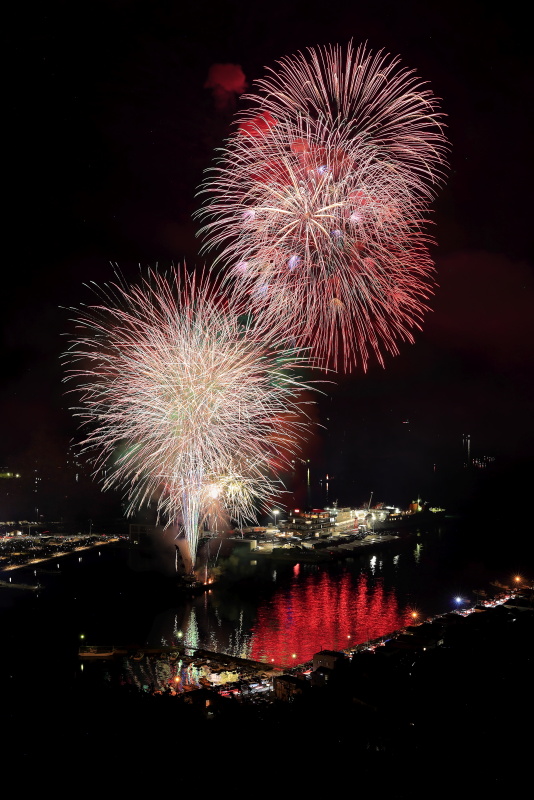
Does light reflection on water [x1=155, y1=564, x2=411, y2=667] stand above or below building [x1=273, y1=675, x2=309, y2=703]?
below

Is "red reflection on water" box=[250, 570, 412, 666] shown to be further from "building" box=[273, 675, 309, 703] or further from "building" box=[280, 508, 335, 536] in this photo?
"building" box=[280, 508, 335, 536]

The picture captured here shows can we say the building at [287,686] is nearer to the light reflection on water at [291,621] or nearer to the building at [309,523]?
the light reflection on water at [291,621]

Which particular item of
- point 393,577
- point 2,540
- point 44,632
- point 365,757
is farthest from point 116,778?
point 2,540

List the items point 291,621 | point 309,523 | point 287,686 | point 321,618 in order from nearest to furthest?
point 287,686
point 291,621
point 321,618
point 309,523

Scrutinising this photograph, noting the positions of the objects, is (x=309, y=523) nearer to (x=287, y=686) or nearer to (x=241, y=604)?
(x=241, y=604)

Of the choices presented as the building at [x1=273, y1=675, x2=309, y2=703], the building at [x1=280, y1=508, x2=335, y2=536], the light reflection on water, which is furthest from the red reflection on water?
the building at [x1=280, y1=508, x2=335, y2=536]

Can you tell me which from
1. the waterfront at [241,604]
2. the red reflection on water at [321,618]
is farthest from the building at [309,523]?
the red reflection on water at [321,618]

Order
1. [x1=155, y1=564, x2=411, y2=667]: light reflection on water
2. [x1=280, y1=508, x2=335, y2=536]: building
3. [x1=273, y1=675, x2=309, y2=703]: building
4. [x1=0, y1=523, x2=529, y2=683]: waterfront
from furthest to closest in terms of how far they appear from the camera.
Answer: [x1=280, y1=508, x2=335, y2=536]: building, [x1=155, y1=564, x2=411, y2=667]: light reflection on water, [x1=0, y1=523, x2=529, y2=683]: waterfront, [x1=273, y1=675, x2=309, y2=703]: building

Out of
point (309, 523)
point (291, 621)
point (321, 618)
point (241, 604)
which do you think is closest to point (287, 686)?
point (291, 621)

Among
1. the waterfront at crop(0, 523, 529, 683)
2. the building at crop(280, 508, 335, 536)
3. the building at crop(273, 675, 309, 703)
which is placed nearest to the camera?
the building at crop(273, 675, 309, 703)
